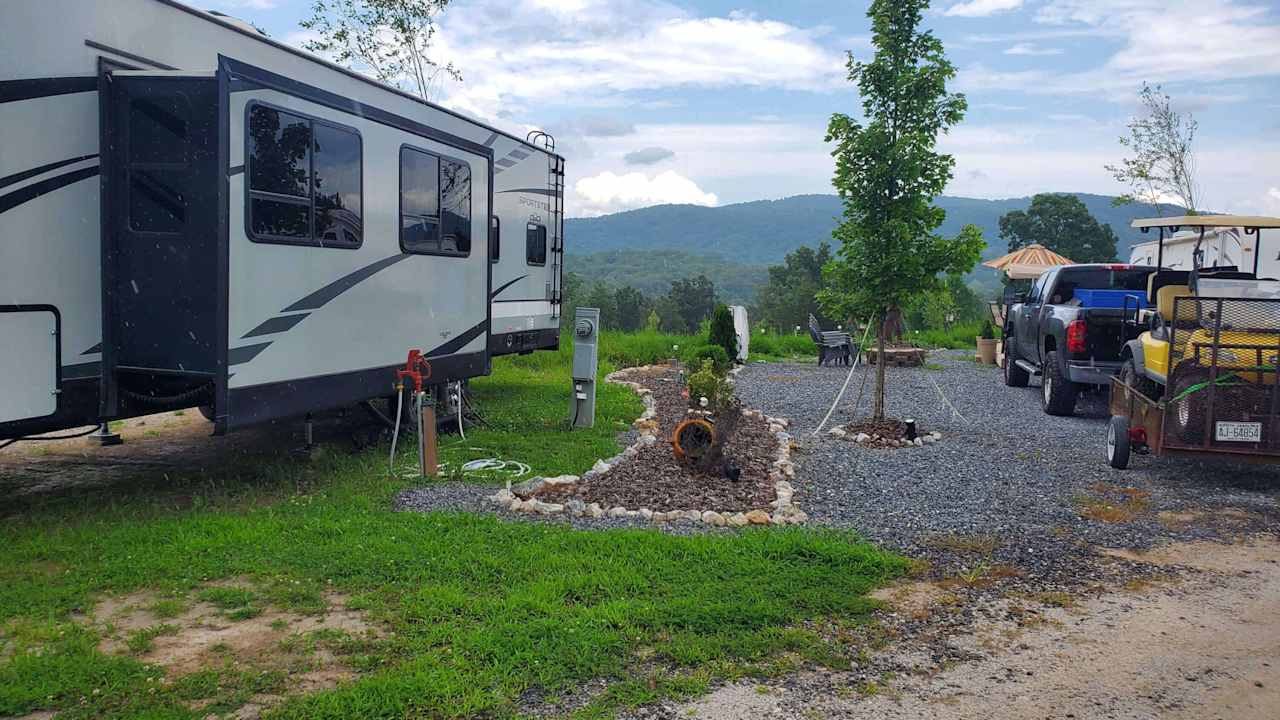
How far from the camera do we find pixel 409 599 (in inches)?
179

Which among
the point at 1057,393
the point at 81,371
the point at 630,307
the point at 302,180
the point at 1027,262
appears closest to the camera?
the point at 81,371

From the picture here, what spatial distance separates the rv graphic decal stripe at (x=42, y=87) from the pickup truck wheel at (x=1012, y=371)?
13.0 m

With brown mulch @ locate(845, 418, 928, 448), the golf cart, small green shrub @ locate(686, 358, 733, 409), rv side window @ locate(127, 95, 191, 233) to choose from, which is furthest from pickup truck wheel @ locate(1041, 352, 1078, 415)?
rv side window @ locate(127, 95, 191, 233)

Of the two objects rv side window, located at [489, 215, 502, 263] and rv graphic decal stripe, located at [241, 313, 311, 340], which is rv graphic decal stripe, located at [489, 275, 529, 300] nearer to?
rv side window, located at [489, 215, 502, 263]

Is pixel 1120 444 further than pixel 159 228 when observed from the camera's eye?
Yes

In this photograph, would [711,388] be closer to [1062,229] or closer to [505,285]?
[505,285]

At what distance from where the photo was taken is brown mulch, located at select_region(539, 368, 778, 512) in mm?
6641

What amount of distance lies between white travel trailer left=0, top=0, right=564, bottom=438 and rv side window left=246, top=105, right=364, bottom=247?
13 millimetres

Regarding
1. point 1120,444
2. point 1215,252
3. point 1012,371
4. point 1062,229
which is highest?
point 1062,229

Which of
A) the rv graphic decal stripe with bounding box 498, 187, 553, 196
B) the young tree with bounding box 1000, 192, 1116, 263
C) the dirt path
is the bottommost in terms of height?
the dirt path

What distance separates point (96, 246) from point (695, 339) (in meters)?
13.7

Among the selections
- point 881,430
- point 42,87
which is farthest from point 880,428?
point 42,87

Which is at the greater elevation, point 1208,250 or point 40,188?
point 1208,250

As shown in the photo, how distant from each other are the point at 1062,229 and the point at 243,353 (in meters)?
58.5
